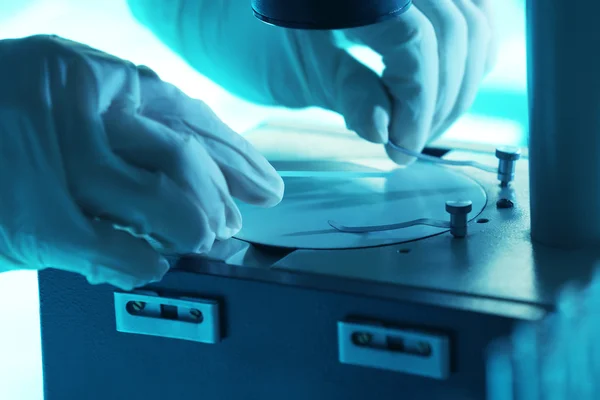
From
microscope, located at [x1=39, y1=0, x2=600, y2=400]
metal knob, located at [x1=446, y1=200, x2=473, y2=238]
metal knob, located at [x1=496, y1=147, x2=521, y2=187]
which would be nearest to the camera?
microscope, located at [x1=39, y1=0, x2=600, y2=400]

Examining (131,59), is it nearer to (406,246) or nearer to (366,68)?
(366,68)

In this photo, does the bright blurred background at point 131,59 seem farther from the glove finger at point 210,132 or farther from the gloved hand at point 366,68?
the glove finger at point 210,132

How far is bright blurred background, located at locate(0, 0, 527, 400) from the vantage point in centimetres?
114

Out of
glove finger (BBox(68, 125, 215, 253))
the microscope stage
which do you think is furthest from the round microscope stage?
glove finger (BBox(68, 125, 215, 253))

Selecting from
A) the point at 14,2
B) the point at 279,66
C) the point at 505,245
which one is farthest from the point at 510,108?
the point at 505,245

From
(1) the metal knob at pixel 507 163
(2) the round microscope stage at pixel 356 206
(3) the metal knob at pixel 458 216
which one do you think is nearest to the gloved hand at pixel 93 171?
(2) the round microscope stage at pixel 356 206

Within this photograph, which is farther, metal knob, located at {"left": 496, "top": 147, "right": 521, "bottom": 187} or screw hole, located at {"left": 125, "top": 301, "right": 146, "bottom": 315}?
metal knob, located at {"left": 496, "top": 147, "right": 521, "bottom": 187}

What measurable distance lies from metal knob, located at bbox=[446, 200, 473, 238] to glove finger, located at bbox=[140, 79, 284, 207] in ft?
0.57

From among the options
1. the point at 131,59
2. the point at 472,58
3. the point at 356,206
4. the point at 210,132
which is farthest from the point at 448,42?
the point at 131,59

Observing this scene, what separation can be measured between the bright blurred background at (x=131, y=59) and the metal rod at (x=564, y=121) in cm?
10

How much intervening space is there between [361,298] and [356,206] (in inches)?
8.8

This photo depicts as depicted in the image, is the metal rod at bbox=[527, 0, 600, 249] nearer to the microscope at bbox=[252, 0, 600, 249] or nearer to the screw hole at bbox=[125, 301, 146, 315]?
the microscope at bbox=[252, 0, 600, 249]

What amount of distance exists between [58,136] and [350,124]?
385 mm

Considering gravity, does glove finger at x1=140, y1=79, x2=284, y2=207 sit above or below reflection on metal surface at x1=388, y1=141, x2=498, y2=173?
above
